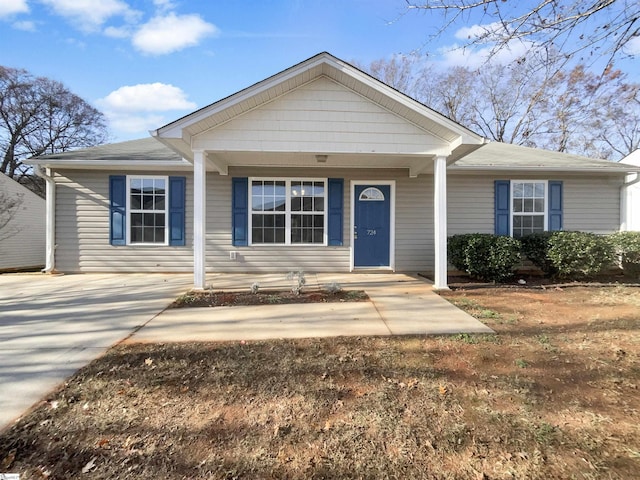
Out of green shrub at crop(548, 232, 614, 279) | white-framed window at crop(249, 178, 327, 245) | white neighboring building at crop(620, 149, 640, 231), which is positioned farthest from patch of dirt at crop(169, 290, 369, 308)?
white neighboring building at crop(620, 149, 640, 231)

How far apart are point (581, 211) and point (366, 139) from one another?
21.6ft

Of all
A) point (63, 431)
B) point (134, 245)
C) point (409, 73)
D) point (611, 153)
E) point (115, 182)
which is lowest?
point (63, 431)

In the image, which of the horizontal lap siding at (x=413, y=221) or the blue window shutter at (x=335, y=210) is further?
the horizontal lap siding at (x=413, y=221)

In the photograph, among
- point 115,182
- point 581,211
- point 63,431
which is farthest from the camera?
point 581,211

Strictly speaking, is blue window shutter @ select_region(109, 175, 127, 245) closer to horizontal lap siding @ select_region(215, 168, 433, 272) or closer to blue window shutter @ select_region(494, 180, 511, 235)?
horizontal lap siding @ select_region(215, 168, 433, 272)

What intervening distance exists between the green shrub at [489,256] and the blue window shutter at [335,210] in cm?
283

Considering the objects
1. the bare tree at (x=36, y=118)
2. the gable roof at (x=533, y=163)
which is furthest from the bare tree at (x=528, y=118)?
the bare tree at (x=36, y=118)

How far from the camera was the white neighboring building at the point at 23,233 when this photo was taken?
14013mm

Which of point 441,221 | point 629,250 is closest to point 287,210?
point 441,221

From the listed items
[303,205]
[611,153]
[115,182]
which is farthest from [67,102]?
[611,153]

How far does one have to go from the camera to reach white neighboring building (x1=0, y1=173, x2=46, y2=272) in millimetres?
14013

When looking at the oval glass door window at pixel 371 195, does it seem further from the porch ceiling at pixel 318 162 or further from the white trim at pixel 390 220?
the porch ceiling at pixel 318 162

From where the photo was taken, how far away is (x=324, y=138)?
5625mm

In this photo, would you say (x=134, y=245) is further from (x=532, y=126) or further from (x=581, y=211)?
(x=532, y=126)
